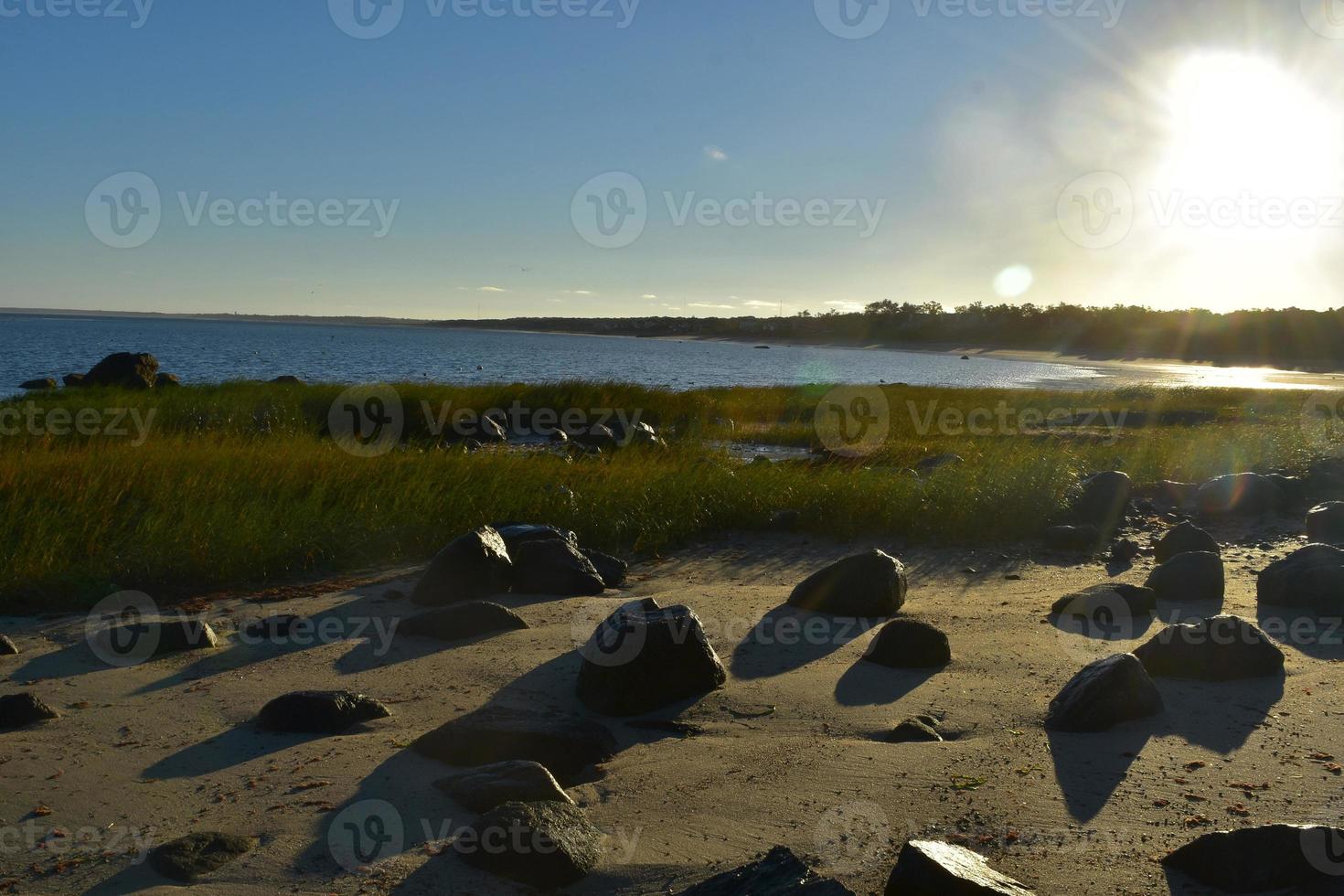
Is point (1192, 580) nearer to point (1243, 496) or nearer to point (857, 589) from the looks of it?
point (857, 589)

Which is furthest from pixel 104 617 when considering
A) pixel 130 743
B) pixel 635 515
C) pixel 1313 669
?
pixel 1313 669

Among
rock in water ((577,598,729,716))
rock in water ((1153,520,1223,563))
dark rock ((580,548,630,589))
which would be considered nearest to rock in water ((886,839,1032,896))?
rock in water ((577,598,729,716))

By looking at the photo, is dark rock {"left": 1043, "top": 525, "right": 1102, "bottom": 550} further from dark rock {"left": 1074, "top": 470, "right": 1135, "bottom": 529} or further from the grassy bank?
dark rock {"left": 1074, "top": 470, "right": 1135, "bottom": 529}

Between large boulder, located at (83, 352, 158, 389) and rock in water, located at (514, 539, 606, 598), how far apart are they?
71.7ft

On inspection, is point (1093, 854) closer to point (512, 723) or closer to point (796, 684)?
point (796, 684)

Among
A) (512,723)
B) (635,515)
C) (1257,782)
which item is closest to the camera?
(1257,782)

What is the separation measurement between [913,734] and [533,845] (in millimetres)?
2026

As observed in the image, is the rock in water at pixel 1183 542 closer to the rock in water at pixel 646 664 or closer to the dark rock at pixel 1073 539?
the dark rock at pixel 1073 539

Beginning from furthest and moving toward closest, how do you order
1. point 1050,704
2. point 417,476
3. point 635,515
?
point 417,476, point 635,515, point 1050,704

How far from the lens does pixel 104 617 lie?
6164 millimetres

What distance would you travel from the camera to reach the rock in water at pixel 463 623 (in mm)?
5973

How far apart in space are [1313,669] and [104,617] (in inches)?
293

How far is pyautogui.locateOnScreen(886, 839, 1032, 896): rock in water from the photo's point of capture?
2.83 metres

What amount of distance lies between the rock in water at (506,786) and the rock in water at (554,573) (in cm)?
317
